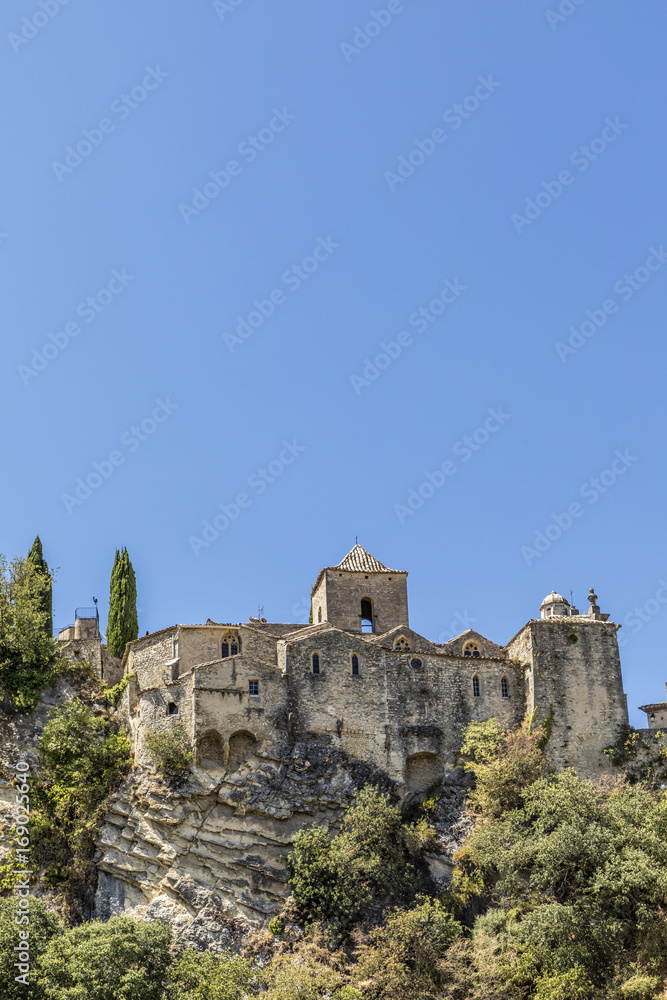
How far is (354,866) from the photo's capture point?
54.2 meters

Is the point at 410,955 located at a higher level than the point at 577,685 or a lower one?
lower

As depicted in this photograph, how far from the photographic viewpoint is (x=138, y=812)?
5559 cm

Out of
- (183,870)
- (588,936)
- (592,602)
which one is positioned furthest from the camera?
(592,602)

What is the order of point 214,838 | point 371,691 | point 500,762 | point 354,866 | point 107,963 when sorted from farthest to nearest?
point 371,691, point 500,762, point 214,838, point 354,866, point 107,963

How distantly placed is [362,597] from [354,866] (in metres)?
18.7

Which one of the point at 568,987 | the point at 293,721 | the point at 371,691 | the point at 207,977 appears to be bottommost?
the point at 568,987

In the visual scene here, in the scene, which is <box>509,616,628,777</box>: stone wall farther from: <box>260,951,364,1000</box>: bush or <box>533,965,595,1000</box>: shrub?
<box>260,951,364,1000</box>: bush

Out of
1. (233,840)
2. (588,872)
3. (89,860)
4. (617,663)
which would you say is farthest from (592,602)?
(89,860)

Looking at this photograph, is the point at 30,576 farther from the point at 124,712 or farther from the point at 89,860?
the point at 89,860

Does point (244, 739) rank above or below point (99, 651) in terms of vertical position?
below

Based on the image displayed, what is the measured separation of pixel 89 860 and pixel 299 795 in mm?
10073

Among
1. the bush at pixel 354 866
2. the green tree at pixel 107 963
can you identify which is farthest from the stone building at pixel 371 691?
the green tree at pixel 107 963

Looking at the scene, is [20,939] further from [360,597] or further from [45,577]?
[360,597]

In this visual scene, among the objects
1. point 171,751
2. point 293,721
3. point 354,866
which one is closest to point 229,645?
point 293,721
